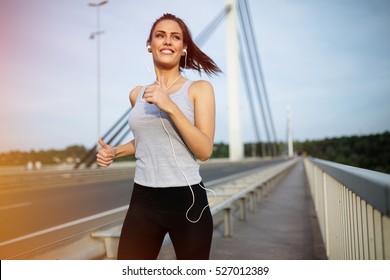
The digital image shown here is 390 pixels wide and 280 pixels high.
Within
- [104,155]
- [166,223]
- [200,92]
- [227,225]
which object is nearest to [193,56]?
[200,92]

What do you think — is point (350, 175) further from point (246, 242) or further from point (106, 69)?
point (246, 242)

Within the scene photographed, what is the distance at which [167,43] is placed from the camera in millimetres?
1565

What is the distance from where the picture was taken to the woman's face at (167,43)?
157 cm

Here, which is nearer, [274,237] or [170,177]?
[170,177]

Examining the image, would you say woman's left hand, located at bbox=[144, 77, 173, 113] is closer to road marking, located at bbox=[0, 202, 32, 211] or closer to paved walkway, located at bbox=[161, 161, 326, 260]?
paved walkway, located at bbox=[161, 161, 326, 260]

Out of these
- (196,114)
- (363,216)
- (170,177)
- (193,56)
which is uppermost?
(193,56)

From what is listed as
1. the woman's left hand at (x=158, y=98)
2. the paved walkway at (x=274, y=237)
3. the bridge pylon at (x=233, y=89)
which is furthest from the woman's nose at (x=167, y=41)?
the bridge pylon at (x=233, y=89)

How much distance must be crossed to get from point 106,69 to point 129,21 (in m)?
0.40

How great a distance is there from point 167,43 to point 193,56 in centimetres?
18

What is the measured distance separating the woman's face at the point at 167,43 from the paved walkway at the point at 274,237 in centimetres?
138

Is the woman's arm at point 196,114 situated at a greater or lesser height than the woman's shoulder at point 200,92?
lesser

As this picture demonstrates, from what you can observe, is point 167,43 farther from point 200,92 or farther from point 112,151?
point 112,151

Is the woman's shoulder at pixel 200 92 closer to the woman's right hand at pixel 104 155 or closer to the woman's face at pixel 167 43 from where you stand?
the woman's face at pixel 167 43
